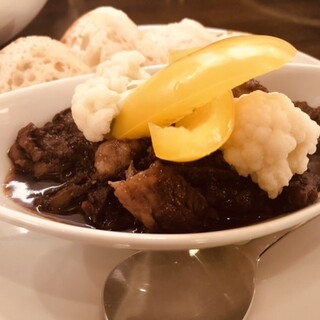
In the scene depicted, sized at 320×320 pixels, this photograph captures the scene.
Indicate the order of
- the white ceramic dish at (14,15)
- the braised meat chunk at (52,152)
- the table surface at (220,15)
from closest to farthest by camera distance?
the braised meat chunk at (52,152)
the white ceramic dish at (14,15)
the table surface at (220,15)

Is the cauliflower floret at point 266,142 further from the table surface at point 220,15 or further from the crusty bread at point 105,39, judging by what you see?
the table surface at point 220,15

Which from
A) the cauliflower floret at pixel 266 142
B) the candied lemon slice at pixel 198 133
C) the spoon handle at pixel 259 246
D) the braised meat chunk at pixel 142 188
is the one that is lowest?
the spoon handle at pixel 259 246

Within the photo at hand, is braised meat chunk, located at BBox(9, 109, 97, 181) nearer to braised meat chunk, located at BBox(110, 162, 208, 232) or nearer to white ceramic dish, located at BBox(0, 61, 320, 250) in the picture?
white ceramic dish, located at BBox(0, 61, 320, 250)

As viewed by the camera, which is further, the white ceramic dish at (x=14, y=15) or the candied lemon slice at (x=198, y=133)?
the white ceramic dish at (x=14, y=15)

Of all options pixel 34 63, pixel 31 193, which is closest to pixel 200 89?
pixel 31 193

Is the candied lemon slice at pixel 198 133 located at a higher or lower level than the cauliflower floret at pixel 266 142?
higher

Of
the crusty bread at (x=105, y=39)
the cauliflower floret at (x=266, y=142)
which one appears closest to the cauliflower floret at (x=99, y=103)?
the cauliflower floret at (x=266, y=142)

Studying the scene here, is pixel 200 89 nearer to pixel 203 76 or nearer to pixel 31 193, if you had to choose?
pixel 203 76
